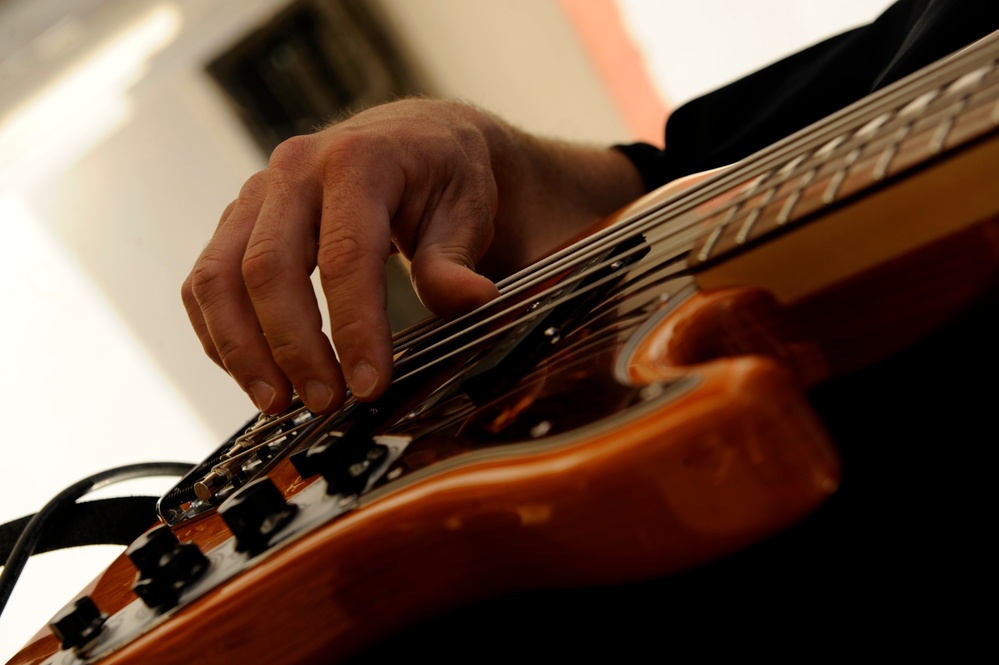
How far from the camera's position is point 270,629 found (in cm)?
40

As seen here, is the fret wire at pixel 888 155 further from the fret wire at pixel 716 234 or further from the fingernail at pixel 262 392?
the fingernail at pixel 262 392

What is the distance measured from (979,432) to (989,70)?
0.17m

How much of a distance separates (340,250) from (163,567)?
→ 0.88 ft

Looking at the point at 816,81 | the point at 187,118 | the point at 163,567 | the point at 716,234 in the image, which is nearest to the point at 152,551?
the point at 163,567

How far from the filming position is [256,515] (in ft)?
1.42

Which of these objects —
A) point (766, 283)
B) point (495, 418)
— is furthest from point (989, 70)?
point (495, 418)

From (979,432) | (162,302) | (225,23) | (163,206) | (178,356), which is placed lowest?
A: (979,432)

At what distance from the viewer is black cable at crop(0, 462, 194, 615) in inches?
26.1

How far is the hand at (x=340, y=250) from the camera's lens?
61 cm

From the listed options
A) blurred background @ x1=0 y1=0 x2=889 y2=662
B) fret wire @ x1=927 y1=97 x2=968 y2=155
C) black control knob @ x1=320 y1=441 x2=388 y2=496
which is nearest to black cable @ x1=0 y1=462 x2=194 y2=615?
black control knob @ x1=320 y1=441 x2=388 y2=496

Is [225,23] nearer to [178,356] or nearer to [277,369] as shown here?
[178,356]

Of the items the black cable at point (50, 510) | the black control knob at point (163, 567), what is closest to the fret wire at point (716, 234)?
the black control knob at point (163, 567)

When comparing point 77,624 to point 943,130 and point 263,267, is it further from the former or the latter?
point 943,130

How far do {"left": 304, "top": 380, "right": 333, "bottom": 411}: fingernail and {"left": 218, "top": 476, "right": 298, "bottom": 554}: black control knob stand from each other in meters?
0.17
